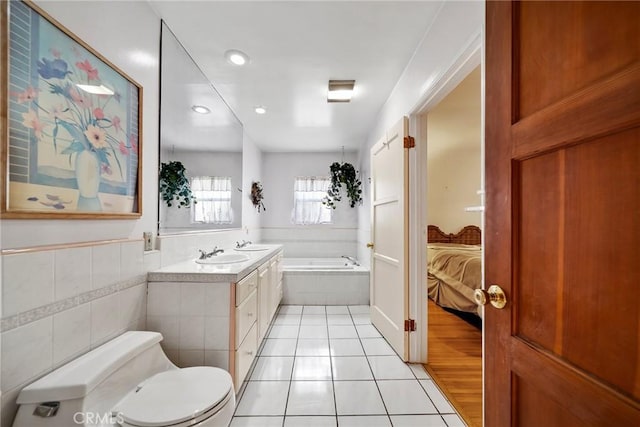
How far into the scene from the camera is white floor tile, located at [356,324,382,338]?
2643 millimetres

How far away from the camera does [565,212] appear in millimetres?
600

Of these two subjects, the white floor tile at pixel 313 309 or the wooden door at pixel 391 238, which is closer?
the wooden door at pixel 391 238

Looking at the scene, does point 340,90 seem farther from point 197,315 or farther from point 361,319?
point 361,319

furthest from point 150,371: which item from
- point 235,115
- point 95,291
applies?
point 235,115

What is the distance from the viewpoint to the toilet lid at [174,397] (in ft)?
3.18

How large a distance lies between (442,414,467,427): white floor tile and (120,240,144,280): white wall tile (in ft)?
6.47

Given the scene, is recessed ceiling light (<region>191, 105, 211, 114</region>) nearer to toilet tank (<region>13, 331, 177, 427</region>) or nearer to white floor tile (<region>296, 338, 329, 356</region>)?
toilet tank (<region>13, 331, 177, 427</region>)

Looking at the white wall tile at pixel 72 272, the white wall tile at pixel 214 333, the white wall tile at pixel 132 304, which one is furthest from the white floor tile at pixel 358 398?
the white wall tile at pixel 72 272

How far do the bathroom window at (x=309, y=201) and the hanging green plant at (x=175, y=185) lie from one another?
2.86 metres

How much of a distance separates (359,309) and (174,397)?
2614 millimetres

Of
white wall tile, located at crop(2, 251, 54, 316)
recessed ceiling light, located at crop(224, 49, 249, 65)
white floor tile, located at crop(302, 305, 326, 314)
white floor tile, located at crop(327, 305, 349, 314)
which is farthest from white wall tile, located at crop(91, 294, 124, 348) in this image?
white floor tile, located at crop(327, 305, 349, 314)

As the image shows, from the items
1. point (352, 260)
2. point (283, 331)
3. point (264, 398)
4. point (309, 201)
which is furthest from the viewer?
point (309, 201)

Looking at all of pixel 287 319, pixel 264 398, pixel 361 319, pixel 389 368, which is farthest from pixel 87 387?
pixel 361 319

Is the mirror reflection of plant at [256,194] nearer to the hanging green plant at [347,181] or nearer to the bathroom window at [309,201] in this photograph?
the bathroom window at [309,201]
